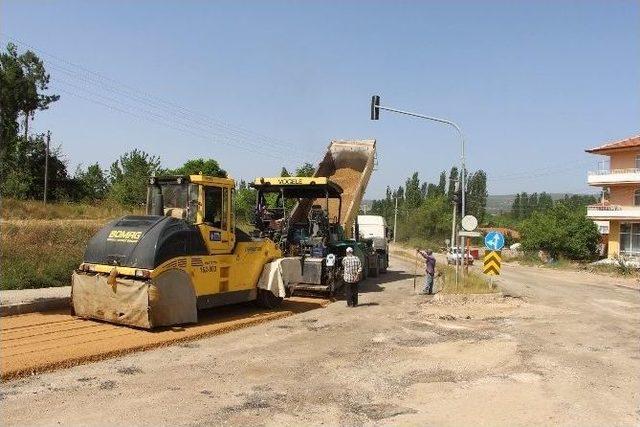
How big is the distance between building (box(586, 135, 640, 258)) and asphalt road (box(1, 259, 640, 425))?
29813mm

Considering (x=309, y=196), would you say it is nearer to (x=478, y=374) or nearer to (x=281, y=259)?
(x=281, y=259)

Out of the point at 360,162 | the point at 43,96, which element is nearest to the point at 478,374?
the point at 360,162

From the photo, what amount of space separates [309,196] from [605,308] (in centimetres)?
898

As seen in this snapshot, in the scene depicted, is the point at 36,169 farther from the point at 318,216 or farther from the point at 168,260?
the point at 168,260

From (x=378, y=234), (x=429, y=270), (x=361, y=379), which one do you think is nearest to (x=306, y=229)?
(x=429, y=270)

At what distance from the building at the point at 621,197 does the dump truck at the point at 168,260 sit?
112ft

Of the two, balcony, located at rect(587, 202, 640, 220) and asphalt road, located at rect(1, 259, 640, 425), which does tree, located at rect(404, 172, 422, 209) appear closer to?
balcony, located at rect(587, 202, 640, 220)

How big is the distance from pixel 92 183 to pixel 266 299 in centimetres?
3356

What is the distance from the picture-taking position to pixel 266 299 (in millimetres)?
12891

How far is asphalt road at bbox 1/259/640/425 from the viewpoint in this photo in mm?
5949

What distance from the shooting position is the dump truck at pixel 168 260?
9.70 meters

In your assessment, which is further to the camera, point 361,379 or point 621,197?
point 621,197

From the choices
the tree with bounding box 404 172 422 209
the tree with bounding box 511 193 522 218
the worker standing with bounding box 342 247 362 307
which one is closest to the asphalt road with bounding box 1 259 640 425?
the worker standing with bounding box 342 247 362 307

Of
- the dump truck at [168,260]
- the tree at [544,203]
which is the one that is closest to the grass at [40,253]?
the dump truck at [168,260]
